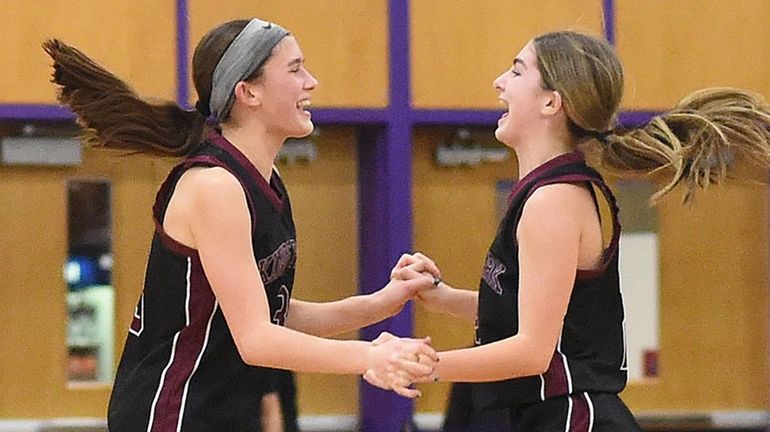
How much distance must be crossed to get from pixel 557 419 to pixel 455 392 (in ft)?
1.08

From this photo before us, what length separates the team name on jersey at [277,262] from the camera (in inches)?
98.7

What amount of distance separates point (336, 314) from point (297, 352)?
0.49 metres

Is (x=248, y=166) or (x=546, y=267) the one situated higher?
Result: (x=248, y=166)

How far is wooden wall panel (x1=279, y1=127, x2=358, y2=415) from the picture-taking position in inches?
218

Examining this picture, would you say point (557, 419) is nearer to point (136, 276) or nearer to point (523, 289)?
point (523, 289)

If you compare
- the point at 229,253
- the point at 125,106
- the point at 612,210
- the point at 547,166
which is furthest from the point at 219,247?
the point at 612,210

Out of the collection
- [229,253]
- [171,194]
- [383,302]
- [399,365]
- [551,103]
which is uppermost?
[551,103]

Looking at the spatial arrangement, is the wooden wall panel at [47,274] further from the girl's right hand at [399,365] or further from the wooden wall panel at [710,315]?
the girl's right hand at [399,365]

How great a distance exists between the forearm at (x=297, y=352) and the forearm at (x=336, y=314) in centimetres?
42

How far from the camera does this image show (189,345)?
2477mm

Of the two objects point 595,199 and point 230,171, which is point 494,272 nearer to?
point 595,199

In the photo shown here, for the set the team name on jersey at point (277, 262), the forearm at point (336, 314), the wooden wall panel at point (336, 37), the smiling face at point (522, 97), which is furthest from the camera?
the wooden wall panel at point (336, 37)

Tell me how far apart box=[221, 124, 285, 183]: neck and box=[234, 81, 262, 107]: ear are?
0.04 meters

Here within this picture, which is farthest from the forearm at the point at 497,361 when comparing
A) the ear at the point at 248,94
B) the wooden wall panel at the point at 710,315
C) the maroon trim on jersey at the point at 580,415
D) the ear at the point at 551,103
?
Result: the wooden wall panel at the point at 710,315
